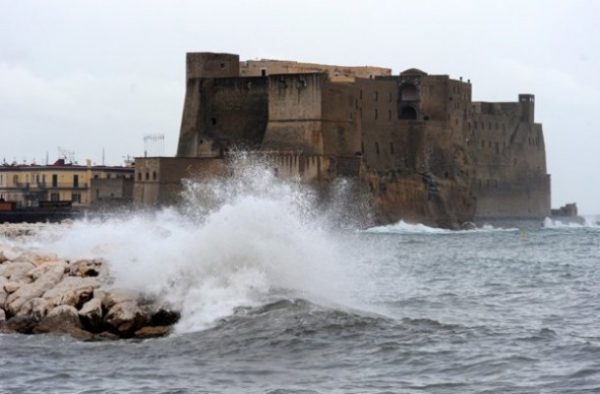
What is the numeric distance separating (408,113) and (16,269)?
48467 millimetres

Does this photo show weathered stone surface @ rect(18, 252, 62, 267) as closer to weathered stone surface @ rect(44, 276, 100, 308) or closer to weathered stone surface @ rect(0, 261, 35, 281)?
weathered stone surface @ rect(0, 261, 35, 281)

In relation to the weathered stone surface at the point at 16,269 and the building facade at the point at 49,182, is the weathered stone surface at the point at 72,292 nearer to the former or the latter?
the weathered stone surface at the point at 16,269

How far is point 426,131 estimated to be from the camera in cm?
6850

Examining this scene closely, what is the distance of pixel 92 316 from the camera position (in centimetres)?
1861

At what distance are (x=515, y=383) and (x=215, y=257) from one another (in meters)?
6.80

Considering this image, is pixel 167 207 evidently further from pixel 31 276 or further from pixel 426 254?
pixel 31 276

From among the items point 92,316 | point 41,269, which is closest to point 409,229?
point 41,269

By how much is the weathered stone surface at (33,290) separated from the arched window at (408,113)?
4898 centimetres

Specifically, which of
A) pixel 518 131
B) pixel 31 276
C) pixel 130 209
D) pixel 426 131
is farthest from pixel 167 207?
pixel 31 276

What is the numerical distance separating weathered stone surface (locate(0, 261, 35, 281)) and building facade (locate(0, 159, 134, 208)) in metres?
Answer: 49.5

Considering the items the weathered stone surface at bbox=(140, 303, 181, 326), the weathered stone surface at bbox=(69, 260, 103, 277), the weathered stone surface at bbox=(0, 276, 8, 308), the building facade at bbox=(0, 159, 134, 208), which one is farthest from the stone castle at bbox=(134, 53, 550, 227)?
the weathered stone surface at bbox=(140, 303, 181, 326)

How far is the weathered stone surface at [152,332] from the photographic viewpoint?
59.6 ft

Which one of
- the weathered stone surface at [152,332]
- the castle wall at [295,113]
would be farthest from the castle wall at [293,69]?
the weathered stone surface at [152,332]

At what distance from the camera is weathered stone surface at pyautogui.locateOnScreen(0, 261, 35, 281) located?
21.5m
